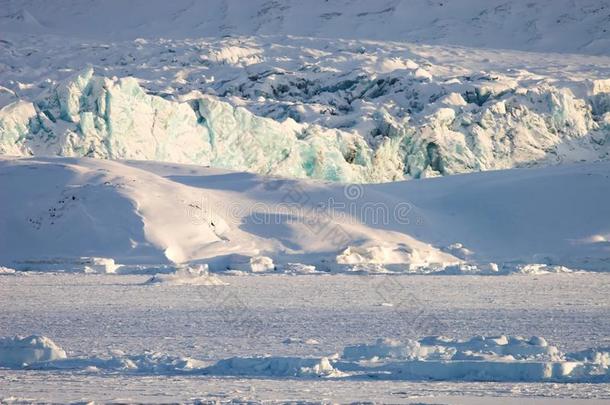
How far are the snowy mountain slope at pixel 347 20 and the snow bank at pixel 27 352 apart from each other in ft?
165

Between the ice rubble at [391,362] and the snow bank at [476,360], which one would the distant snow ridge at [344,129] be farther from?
the snow bank at [476,360]

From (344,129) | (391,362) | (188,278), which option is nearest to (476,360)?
(391,362)

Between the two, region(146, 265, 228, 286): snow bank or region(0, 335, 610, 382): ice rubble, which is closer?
region(0, 335, 610, 382): ice rubble

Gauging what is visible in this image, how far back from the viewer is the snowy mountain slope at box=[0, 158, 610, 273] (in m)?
19.6

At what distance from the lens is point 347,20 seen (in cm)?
6625

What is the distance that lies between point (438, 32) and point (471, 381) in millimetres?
55954

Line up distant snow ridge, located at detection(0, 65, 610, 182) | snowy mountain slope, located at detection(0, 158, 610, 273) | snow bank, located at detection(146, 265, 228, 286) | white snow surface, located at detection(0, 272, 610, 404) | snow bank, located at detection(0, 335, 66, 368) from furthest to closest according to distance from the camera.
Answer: distant snow ridge, located at detection(0, 65, 610, 182), snowy mountain slope, located at detection(0, 158, 610, 273), snow bank, located at detection(146, 265, 228, 286), snow bank, located at detection(0, 335, 66, 368), white snow surface, located at detection(0, 272, 610, 404)

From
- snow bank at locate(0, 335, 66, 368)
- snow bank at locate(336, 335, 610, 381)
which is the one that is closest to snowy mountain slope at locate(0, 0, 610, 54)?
snow bank at locate(336, 335, 610, 381)

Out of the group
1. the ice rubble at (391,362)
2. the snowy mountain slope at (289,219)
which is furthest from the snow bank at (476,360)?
the snowy mountain slope at (289,219)

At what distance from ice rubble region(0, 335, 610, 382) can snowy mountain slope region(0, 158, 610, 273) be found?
10.6 meters

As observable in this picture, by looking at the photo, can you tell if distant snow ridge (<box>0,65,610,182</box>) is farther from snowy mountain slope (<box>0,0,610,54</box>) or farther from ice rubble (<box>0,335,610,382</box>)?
snowy mountain slope (<box>0,0,610,54</box>)

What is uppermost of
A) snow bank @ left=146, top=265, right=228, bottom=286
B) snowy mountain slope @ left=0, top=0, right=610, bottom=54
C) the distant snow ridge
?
snowy mountain slope @ left=0, top=0, right=610, bottom=54

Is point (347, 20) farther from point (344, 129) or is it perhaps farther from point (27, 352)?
point (27, 352)

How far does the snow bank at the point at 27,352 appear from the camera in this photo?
7.98 metres
